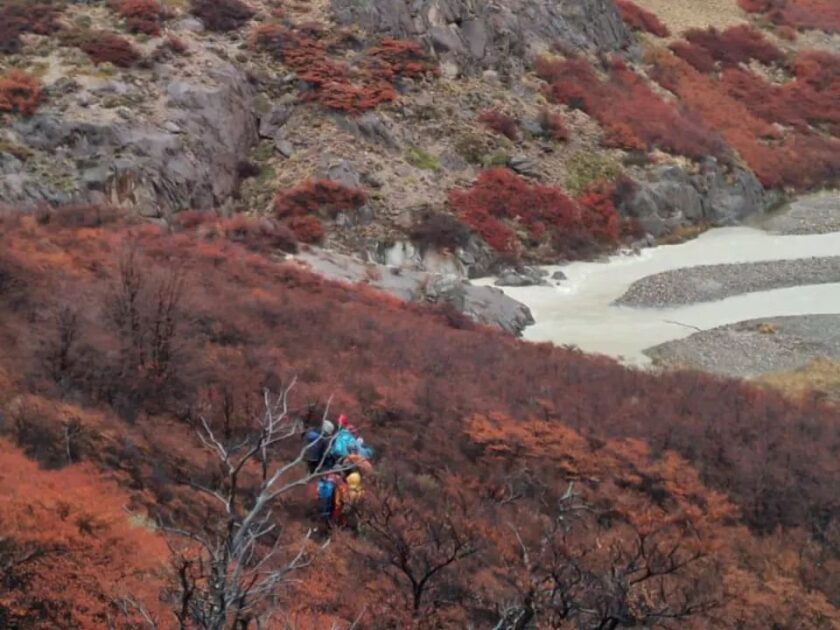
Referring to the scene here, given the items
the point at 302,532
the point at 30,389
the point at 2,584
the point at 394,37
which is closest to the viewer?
the point at 2,584

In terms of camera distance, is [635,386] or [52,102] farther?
[52,102]

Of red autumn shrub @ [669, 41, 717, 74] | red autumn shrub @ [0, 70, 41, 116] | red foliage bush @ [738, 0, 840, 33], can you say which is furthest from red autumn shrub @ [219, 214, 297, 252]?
red foliage bush @ [738, 0, 840, 33]

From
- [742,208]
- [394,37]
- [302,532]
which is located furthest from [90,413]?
[742,208]

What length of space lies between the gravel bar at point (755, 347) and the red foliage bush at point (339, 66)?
646 inches

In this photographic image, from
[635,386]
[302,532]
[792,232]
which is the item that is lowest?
[792,232]

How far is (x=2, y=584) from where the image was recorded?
7484 mm

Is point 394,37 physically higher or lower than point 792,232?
higher

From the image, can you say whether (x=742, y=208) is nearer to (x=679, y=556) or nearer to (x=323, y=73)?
(x=323, y=73)

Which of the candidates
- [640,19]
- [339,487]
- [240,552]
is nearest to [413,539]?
[339,487]

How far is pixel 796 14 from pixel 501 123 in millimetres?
32869

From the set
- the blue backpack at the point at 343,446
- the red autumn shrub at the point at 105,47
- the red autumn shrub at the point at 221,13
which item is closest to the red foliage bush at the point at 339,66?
the red autumn shrub at the point at 221,13

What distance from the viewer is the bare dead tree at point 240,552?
5211 mm

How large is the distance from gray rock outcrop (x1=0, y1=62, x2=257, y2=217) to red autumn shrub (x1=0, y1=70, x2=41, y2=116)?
495 millimetres

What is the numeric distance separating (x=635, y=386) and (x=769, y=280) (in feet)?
45.5
